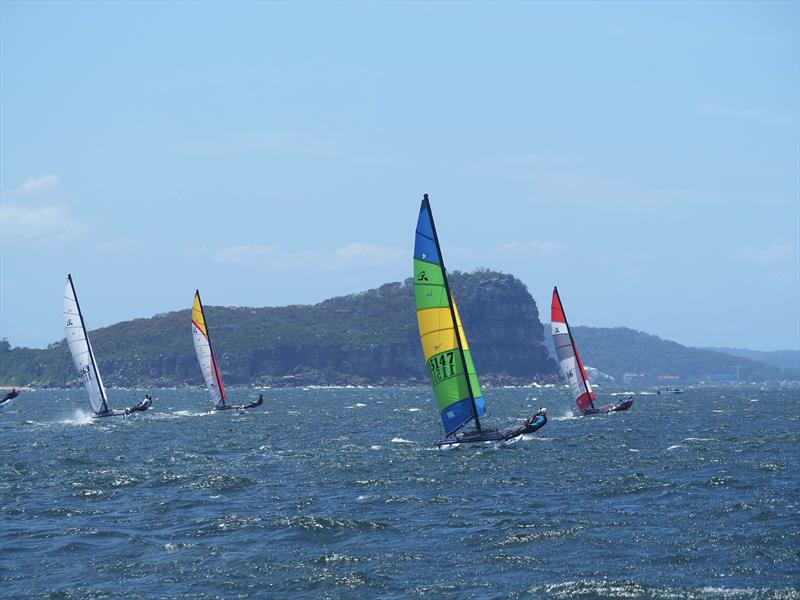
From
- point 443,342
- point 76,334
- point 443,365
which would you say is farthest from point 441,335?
point 76,334

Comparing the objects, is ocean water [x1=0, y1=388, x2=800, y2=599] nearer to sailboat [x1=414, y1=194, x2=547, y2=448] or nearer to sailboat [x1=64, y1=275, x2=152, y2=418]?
sailboat [x1=414, y1=194, x2=547, y2=448]

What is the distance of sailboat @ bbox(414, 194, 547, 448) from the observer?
51906 millimetres

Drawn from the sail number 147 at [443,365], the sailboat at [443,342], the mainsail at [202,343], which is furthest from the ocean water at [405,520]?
the mainsail at [202,343]

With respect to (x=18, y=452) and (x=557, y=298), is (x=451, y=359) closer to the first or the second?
(x=18, y=452)

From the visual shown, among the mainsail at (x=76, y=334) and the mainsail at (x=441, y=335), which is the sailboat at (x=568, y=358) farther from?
the mainsail at (x=76, y=334)

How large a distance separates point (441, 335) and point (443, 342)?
0.40m

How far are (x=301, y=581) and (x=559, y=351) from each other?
6013 cm

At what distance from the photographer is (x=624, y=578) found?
26438mm

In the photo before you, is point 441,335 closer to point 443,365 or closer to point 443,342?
point 443,342

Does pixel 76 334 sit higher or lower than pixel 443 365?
higher

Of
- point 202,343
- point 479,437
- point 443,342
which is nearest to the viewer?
point 443,342

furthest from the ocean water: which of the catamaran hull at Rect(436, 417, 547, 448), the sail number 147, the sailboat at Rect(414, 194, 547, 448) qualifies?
the sail number 147

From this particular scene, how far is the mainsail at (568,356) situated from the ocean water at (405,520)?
72.4 ft

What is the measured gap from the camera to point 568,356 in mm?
84562
